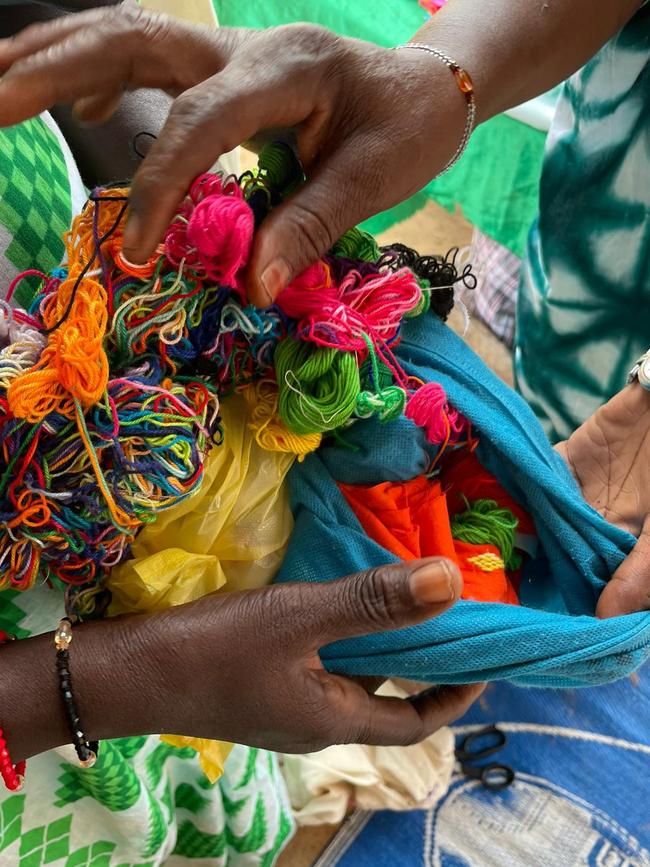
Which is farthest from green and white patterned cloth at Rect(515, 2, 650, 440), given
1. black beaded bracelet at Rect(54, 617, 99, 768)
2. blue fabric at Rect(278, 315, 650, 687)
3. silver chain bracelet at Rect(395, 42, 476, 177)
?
black beaded bracelet at Rect(54, 617, 99, 768)

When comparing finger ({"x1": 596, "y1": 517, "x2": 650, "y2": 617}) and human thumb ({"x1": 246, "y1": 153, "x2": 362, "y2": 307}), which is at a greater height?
human thumb ({"x1": 246, "y1": 153, "x2": 362, "y2": 307})

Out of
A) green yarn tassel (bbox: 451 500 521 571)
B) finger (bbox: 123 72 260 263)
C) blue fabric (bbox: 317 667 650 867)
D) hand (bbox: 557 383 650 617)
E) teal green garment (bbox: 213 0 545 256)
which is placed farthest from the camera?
teal green garment (bbox: 213 0 545 256)

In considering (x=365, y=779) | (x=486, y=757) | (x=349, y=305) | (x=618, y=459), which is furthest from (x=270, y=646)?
(x=486, y=757)

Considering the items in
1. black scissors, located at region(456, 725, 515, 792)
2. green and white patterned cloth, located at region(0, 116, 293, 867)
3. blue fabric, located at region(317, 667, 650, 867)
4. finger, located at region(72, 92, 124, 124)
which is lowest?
blue fabric, located at region(317, 667, 650, 867)

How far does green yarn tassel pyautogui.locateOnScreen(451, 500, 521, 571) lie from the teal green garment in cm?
102

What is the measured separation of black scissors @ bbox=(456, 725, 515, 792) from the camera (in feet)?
3.95

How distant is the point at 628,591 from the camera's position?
0.65 metres

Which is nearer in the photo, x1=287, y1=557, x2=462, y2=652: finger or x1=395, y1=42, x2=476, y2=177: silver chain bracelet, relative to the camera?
x1=287, y1=557, x2=462, y2=652: finger

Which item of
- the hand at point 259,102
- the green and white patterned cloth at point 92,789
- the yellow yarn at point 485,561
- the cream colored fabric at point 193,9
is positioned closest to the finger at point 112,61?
the hand at point 259,102

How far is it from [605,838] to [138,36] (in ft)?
4.15

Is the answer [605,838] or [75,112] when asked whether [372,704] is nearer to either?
[75,112]

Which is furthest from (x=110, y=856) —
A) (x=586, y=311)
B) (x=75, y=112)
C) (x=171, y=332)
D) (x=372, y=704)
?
(x=586, y=311)

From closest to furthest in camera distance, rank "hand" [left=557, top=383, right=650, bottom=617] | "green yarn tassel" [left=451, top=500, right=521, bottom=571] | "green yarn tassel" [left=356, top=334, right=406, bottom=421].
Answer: "green yarn tassel" [left=356, top=334, right=406, bottom=421], "green yarn tassel" [left=451, top=500, right=521, bottom=571], "hand" [left=557, top=383, right=650, bottom=617]

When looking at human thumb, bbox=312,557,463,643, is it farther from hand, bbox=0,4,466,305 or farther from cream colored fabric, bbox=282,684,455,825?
cream colored fabric, bbox=282,684,455,825
